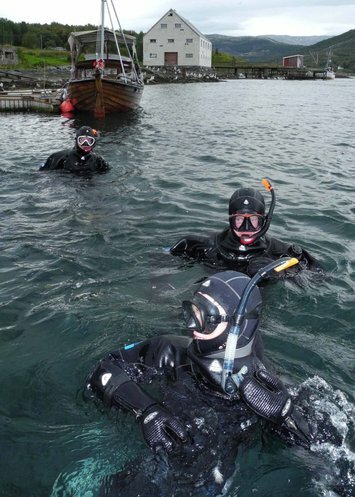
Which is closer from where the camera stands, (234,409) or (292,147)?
(234,409)

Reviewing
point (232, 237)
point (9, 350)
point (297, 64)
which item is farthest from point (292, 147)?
point (297, 64)

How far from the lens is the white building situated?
80.9 meters

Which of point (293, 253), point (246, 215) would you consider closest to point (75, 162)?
point (246, 215)

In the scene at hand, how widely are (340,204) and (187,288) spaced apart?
568 cm

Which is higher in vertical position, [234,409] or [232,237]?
[232,237]

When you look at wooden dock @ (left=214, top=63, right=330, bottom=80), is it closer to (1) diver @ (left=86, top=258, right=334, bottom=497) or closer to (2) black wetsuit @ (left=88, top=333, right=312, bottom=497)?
(2) black wetsuit @ (left=88, top=333, right=312, bottom=497)

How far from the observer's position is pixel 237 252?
21.3 feet

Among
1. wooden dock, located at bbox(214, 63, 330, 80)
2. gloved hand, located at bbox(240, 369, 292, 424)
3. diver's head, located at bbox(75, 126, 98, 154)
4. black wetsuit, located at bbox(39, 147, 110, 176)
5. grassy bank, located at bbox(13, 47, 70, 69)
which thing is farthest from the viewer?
wooden dock, located at bbox(214, 63, 330, 80)

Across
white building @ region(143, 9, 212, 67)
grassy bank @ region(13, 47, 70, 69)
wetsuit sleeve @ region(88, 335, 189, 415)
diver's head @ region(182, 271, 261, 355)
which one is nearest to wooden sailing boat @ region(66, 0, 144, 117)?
wetsuit sleeve @ region(88, 335, 189, 415)

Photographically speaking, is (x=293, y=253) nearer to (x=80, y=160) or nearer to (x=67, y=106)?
(x=80, y=160)

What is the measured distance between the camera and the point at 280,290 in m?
6.44

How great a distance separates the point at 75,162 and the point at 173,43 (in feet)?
257

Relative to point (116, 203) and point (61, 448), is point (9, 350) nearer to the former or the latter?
point (61, 448)

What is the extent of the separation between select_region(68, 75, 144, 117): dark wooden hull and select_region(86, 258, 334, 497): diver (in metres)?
23.8
